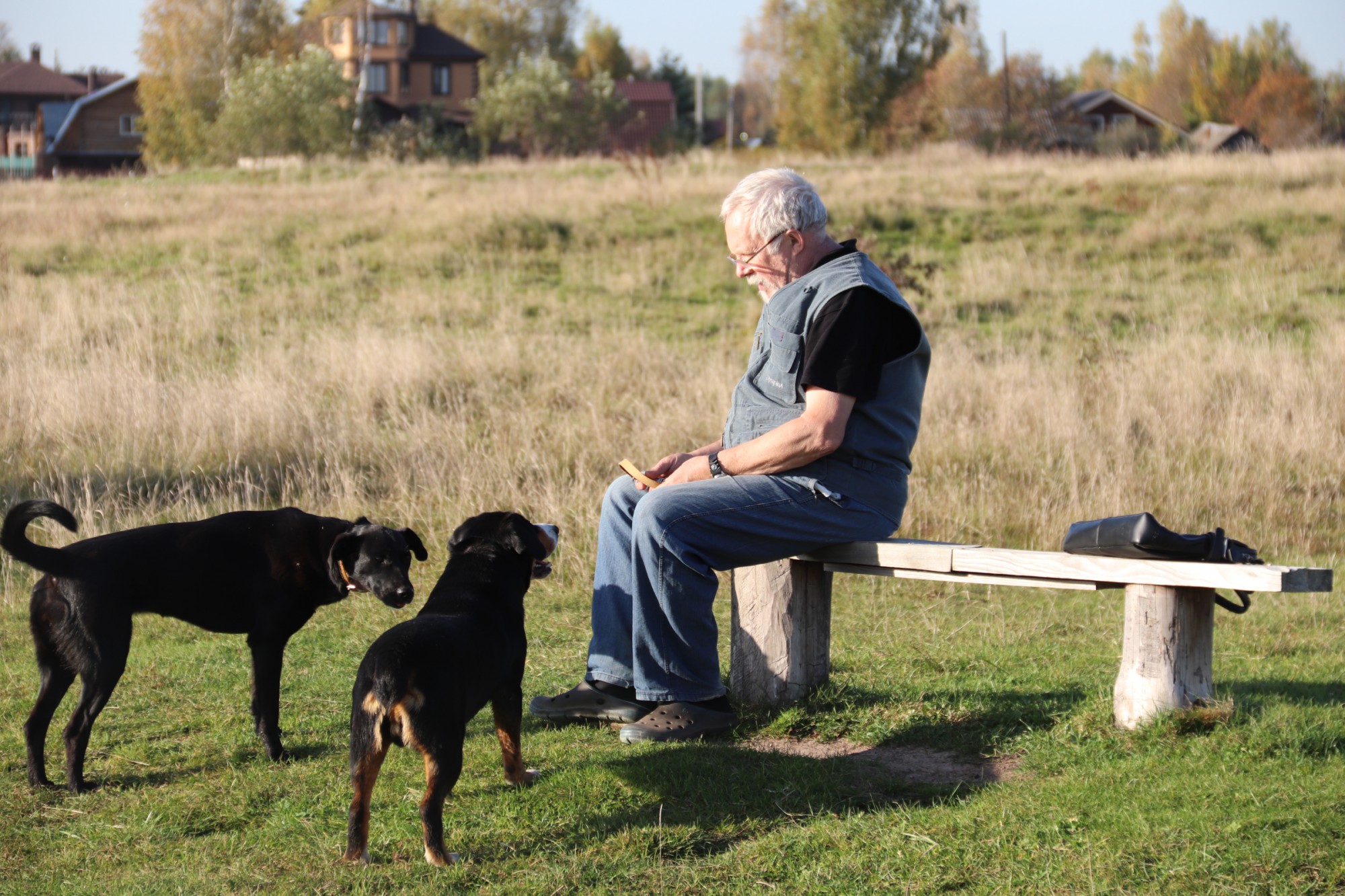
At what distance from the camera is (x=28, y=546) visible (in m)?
3.65

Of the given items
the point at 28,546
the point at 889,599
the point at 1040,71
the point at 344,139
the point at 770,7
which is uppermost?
the point at 770,7

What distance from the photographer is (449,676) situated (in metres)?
3.17

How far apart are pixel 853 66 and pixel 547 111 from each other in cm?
1171

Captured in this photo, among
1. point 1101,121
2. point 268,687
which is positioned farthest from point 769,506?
point 1101,121

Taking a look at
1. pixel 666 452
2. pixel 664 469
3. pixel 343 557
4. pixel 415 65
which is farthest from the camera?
pixel 415 65

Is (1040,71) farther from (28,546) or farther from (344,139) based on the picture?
(28,546)

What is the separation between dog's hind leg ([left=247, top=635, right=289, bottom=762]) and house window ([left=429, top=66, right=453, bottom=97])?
180ft

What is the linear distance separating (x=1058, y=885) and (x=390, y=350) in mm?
8759

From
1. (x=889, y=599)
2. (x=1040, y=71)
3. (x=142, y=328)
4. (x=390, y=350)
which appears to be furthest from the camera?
(x=1040, y=71)

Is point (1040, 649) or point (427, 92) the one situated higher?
point (427, 92)

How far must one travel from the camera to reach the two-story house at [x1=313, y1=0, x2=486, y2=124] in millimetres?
54281

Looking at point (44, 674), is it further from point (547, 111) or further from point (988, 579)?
point (547, 111)

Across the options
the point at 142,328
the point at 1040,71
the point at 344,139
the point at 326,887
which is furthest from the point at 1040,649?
the point at 1040,71

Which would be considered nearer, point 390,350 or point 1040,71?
Result: point 390,350
